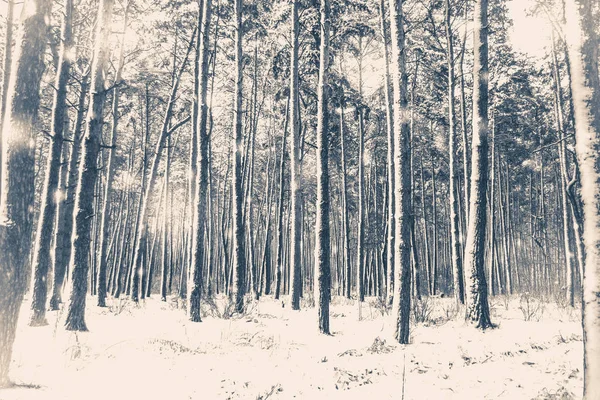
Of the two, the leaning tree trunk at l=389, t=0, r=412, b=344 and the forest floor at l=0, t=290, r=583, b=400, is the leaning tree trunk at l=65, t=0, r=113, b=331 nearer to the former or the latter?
the forest floor at l=0, t=290, r=583, b=400

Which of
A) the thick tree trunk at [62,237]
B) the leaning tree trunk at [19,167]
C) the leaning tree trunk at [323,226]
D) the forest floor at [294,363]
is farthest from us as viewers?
the thick tree trunk at [62,237]

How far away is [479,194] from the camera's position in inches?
360

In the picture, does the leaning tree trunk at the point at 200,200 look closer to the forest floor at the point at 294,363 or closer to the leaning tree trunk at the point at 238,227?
the forest floor at the point at 294,363

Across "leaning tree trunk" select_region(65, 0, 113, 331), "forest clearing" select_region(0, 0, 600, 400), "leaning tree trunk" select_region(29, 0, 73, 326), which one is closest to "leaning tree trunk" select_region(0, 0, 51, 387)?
"forest clearing" select_region(0, 0, 600, 400)

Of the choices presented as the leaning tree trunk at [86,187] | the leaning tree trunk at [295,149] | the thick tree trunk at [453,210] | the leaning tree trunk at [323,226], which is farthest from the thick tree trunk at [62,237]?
the thick tree trunk at [453,210]

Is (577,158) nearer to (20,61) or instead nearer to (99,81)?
(20,61)

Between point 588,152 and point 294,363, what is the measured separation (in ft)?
17.1

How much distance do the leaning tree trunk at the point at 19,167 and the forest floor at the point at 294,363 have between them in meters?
1.00

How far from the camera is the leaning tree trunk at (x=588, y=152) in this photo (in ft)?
12.6

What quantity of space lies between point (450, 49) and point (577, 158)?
11743mm

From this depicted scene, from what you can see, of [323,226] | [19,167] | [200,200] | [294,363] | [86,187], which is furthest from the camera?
[200,200]

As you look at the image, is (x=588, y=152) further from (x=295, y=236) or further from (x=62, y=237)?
(x=62, y=237)

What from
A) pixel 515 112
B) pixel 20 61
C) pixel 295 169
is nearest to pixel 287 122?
pixel 295 169

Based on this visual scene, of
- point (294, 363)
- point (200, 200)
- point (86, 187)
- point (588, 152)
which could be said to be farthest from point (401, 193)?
point (86, 187)
